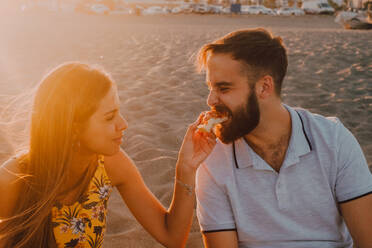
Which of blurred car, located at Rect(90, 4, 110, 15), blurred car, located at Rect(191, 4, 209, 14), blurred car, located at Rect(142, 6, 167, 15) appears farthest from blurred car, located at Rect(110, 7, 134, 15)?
blurred car, located at Rect(191, 4, 209, 14)

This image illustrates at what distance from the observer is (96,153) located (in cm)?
231

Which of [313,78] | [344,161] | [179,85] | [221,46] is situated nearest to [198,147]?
[221,46]

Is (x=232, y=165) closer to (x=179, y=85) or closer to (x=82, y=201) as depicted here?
(x=82, y=201)

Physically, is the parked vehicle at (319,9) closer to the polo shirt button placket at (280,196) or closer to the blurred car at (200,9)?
the blurred car at (200,9)

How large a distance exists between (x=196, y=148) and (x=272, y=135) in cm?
53

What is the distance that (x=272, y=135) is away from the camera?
2.51m

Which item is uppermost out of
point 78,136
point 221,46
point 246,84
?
point 221,46

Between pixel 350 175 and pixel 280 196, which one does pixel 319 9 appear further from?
pixel 280 196

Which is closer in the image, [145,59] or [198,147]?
[198,147]

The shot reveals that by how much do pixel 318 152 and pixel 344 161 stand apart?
160 millimetres

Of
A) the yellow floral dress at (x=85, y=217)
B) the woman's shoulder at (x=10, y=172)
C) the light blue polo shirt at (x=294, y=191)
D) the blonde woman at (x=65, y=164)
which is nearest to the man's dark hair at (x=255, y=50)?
the light blue polo shirt at (x=294, y=191)

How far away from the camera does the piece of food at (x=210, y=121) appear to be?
2.44 metres

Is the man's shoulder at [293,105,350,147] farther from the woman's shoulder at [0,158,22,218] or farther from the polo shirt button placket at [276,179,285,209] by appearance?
the woman's shoulder at [0,158,22,218]

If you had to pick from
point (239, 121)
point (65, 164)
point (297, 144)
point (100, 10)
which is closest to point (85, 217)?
point (65, 164)
